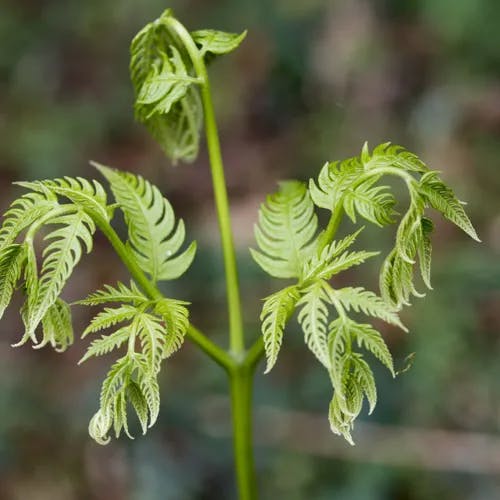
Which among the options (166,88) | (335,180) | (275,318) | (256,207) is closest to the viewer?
(275,318)

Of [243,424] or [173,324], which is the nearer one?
[173,324]

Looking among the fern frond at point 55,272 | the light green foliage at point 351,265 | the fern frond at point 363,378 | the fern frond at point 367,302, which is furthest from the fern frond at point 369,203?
the fern frond at point 55,272

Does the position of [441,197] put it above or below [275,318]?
above

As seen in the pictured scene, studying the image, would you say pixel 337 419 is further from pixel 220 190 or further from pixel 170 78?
pixel 170 78

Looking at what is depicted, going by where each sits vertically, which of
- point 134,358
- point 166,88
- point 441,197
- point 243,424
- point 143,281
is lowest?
point 243,424

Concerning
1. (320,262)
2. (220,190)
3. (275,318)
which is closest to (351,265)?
(320,262)

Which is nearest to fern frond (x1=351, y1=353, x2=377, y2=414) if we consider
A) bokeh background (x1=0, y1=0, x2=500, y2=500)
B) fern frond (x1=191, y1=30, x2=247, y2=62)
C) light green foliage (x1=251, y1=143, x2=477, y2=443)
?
light green foliage (x1=251, y1=143, x2=477, y2=443)

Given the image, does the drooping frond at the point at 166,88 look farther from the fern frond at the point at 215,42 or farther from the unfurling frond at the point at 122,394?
the unfurling frond at the point at 122,394
